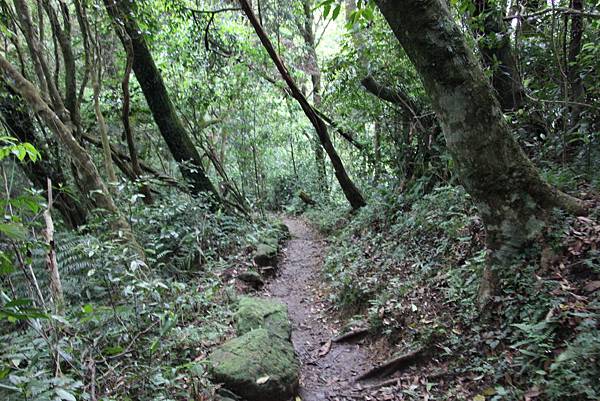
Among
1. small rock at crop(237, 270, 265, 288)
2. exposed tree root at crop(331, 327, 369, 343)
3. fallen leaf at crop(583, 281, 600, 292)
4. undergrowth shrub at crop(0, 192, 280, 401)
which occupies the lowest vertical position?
exposed tree root at crop(331, 327, 369, 343)

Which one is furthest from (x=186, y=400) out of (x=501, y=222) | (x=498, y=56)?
(x=498, y=56)

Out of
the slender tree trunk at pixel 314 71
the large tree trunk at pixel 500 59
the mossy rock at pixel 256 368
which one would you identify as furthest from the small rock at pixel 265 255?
the slender tree trunk at pixel 314 71

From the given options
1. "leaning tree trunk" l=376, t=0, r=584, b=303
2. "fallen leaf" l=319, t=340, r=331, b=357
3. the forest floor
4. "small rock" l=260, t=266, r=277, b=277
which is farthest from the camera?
"small rock" l=260, t=266, r=277, b=277

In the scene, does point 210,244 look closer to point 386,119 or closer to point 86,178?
point 86,178

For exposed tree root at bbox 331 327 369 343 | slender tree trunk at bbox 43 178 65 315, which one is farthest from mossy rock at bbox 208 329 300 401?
slender tree trunk at bbox 43 178 65 315

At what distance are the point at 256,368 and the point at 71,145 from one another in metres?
4.00

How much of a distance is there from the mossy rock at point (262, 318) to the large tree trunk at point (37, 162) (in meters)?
4.43

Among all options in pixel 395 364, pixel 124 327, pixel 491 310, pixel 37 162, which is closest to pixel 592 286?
pixel 491 310

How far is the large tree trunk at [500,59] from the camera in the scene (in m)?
5.46

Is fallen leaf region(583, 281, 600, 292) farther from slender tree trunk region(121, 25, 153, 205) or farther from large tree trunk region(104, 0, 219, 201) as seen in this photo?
large tree trunk region(104, 0, 219, 201)

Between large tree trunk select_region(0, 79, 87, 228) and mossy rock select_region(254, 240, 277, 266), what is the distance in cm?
360

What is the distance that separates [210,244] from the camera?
7.88 meters

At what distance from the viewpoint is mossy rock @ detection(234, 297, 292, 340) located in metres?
4.79

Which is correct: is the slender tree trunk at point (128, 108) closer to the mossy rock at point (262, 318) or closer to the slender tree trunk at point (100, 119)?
the slender tree trunk at point (100, 119)
